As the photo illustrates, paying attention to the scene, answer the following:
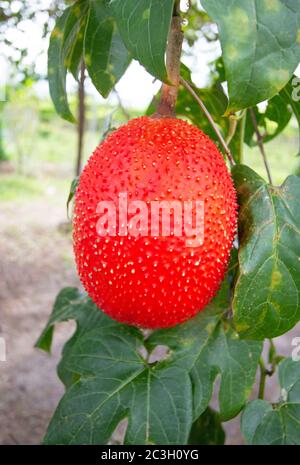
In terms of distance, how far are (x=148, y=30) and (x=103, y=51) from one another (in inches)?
7.8

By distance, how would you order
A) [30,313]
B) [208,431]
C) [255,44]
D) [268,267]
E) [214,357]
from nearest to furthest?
[255,44]
[268,267]
[214,357]
[208,431]
[30,313]

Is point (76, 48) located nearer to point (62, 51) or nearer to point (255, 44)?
point (62, 51)

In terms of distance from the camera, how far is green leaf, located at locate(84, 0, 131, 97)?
63cm

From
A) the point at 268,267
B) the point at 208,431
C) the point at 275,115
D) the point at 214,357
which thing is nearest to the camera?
the point at 268,267

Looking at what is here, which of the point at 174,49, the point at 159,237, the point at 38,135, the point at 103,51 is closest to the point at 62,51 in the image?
the point at 103,51

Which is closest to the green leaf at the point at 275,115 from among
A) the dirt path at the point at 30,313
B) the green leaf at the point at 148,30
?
the green leaf at the point at 148,30

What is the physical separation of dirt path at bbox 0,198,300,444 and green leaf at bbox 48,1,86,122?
986 mm

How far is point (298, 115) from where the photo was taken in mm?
750

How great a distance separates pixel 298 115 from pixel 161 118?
26cm

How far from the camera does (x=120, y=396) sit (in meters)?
0.66

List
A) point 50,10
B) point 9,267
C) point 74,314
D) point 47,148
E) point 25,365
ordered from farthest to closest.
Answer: point 47,148 → point 9,267 → point 25,365 → point 50,10 → point 74,314

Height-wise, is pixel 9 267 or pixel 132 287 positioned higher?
pixel 132 287

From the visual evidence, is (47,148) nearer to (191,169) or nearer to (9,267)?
(9,267)
